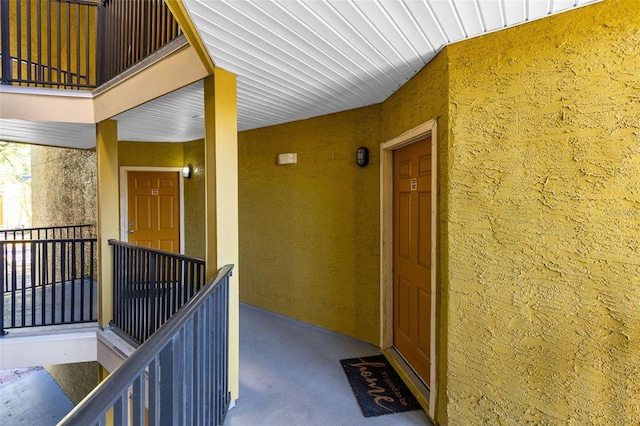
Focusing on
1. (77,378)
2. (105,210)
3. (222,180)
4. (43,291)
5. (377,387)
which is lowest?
(77,378)

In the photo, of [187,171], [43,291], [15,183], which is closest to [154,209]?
[187,171]

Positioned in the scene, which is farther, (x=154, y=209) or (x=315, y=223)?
(x=154, y=209)

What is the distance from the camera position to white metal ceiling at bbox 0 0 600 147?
1.53m

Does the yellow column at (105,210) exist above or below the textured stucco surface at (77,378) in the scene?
above

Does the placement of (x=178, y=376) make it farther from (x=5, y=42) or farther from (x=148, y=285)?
(x=5, y=42)

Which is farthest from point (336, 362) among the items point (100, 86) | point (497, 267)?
point (100, 86)

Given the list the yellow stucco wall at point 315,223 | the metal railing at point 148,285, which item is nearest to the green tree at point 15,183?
the metal railing at point 148,285

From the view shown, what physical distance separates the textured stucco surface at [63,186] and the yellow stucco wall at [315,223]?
321cm

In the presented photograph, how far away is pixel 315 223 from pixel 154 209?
9.97 ft

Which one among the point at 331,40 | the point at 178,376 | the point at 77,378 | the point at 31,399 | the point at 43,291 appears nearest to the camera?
the point at 178,376

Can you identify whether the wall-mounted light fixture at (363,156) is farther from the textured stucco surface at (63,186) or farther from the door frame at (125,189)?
the textured stucco surface at (63,186)

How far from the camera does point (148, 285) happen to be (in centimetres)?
294

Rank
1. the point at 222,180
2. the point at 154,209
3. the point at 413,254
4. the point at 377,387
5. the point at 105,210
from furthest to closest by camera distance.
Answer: the point at 154,209, the point at 105,210, the point at 413,254, the point at 377,387, the point at 222,180

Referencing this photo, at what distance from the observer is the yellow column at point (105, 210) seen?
3461mm
